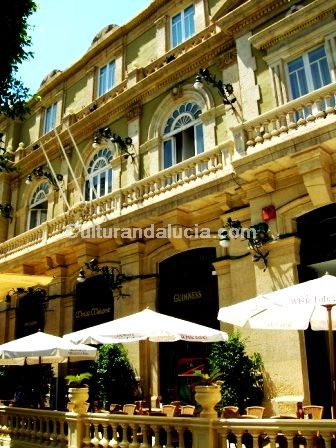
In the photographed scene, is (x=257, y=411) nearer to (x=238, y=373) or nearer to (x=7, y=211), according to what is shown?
(x=238, y=373)

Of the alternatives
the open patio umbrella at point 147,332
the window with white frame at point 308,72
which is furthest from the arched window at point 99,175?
the open patio umbrella at point 147,332

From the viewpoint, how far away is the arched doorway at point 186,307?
476 inches

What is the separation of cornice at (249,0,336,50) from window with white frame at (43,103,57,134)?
11.4 m

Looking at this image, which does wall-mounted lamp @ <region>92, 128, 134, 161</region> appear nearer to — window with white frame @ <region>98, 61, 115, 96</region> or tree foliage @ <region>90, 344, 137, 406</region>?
window with white frame @ <region>98, 61, 115, 96</region>

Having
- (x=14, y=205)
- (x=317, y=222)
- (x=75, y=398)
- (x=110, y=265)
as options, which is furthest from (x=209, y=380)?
(x=14, y=205)

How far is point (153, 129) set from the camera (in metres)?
15.4

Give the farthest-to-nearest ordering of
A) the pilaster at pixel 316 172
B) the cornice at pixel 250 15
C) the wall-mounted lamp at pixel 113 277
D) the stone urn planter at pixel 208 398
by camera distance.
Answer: the wall-mounted lamp at pixel 113 277
the cornice at pixel 250 15
the pilaster at pixel 316 172
the stone urn planter at pixel 208 398

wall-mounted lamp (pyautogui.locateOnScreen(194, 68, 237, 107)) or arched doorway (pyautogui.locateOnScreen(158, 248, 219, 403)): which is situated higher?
wall-mounted lamp (pyautogui.locateOnScreen(194, 68, 237, 107))

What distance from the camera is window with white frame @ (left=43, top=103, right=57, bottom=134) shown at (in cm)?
2089

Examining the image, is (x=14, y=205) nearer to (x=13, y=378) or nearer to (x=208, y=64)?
(x=13, y=378)

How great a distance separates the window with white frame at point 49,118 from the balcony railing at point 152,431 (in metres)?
14.0

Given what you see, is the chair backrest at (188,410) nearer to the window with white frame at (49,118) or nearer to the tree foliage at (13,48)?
the tree foliage at (13,48)

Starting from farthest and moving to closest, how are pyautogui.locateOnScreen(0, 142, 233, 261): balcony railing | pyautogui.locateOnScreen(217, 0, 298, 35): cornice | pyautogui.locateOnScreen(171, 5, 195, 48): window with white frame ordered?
pyautogui.locateOnScreen(171, 5, 195, 48): window with white frame → pyautogui.locateOnScreen(217, 0, 298, 35): cornice → pyautogui.locateOnScreen(0, 142, 233, 261): balcony railing

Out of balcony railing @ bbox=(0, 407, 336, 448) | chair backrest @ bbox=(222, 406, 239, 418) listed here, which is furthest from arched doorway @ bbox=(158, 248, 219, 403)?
balcony railing @ bbox=(0, 407, 336, 448)
